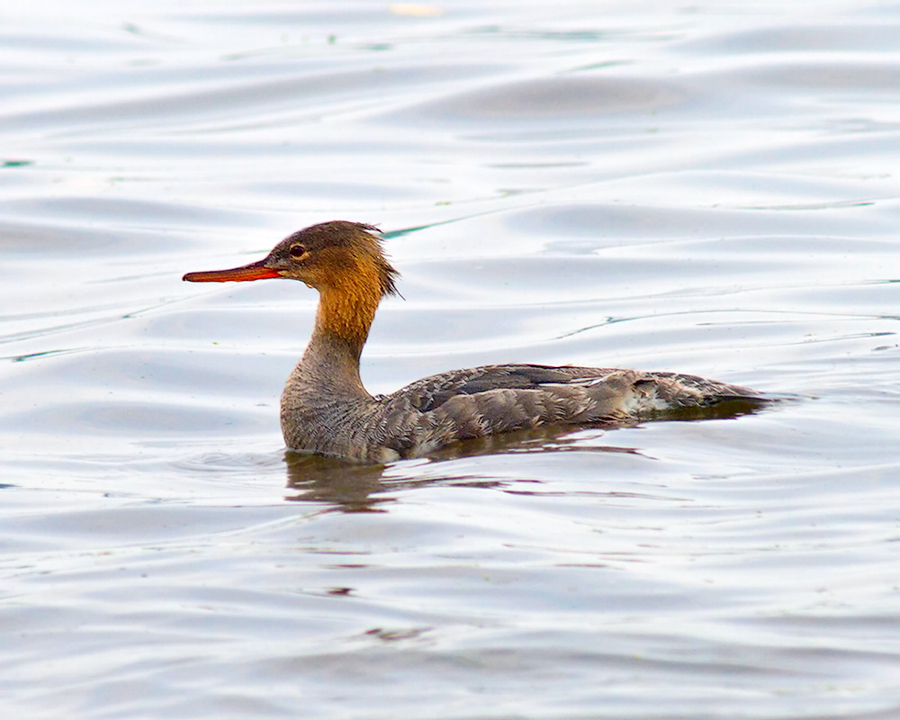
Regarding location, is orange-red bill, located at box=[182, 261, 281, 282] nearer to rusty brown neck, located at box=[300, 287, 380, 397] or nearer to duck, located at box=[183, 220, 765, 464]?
duck, located at box=[183, 220, 765, 464]

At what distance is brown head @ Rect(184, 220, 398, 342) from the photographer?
29.0 ft

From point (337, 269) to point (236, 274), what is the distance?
0.55 m

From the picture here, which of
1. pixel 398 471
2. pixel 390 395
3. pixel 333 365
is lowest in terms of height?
pixel 398 471

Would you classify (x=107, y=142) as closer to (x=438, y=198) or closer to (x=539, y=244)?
(x=438, y=198)

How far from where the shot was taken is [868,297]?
11.5 metres

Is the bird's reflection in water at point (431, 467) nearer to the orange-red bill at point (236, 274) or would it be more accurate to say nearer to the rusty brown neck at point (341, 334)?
the rusty brown neck at point (341, 334)

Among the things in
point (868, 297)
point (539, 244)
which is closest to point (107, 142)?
point (539, 244)

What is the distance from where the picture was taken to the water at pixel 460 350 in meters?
5.40

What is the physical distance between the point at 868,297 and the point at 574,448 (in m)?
4.34

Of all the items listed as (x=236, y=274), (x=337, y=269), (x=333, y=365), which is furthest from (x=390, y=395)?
(x=236, y=274)

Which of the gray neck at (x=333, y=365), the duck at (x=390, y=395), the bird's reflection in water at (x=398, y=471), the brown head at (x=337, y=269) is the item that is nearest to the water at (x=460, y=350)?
the bird's reflection in water at (x=398, y=471)

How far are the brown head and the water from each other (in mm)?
856

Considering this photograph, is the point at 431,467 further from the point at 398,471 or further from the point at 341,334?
the point at 341,334

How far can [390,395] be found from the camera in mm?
8703
